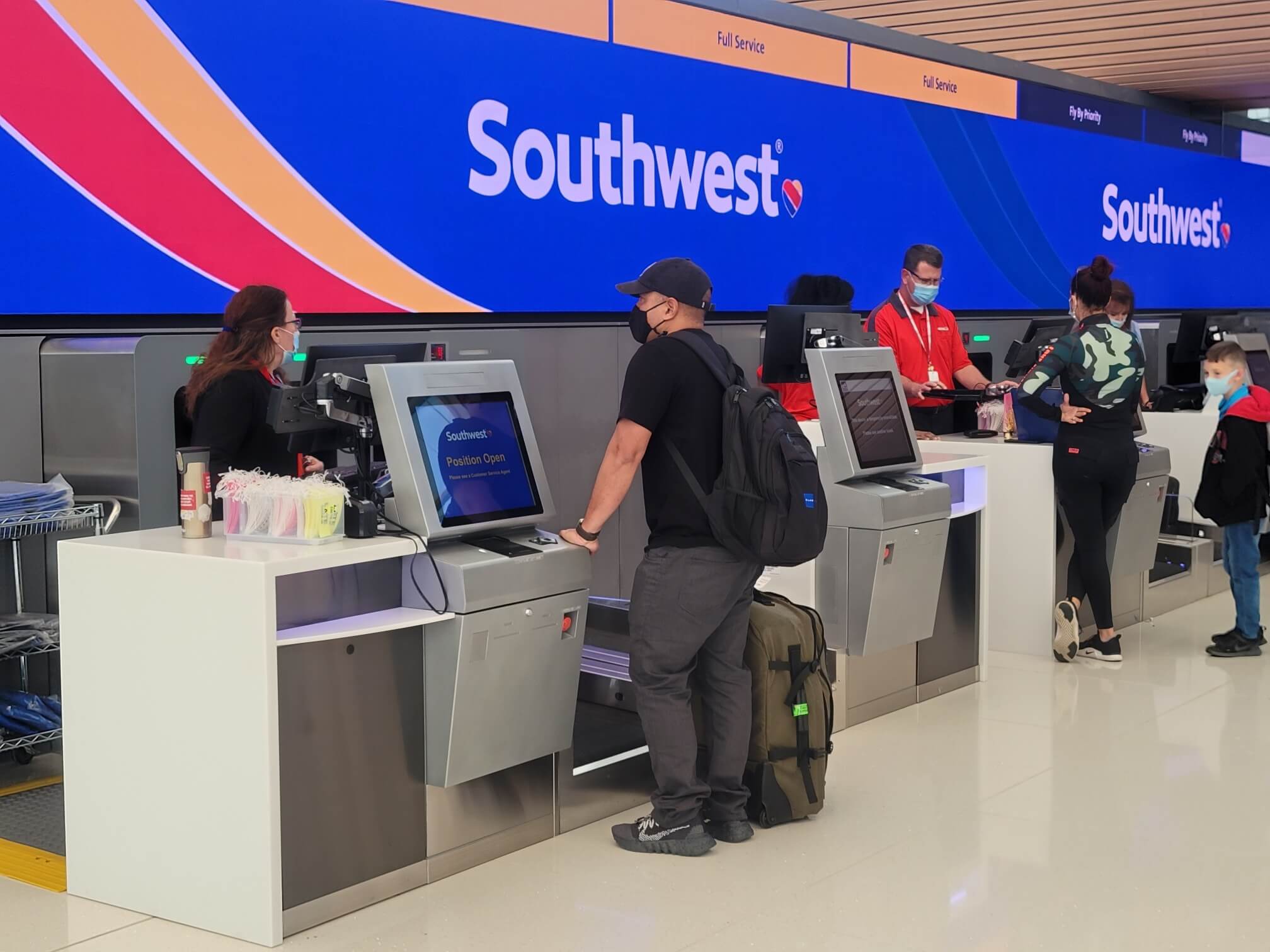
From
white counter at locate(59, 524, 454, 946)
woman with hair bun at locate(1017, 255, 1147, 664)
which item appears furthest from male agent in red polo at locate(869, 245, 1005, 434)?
white counter at locate(59, 524, 454, 946)

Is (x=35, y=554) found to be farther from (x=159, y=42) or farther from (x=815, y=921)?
(x=815, y=921)

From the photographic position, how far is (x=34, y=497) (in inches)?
170

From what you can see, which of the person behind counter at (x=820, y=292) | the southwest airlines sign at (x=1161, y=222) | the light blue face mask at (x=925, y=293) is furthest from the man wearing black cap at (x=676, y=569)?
the southwest airlines sign at (x=1161, y=222)

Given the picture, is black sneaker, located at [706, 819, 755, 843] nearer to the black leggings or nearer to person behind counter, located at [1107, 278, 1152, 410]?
the black leggings

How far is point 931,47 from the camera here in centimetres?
920

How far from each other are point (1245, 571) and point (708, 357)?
358cm

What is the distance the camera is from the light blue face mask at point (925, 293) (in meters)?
6.75

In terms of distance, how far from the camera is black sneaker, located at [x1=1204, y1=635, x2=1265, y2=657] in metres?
6.24

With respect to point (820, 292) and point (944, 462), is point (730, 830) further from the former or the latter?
point (820, 292)

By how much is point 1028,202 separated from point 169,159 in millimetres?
6718

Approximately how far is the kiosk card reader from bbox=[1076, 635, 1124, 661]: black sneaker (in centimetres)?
130

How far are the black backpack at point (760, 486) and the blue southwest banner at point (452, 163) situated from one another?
83.9 inches

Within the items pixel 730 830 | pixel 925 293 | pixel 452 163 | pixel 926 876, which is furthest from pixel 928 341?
pixel 926 876

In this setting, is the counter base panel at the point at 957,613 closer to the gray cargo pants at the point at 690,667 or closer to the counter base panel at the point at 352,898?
the gray cargo pants at the point at 690,667
